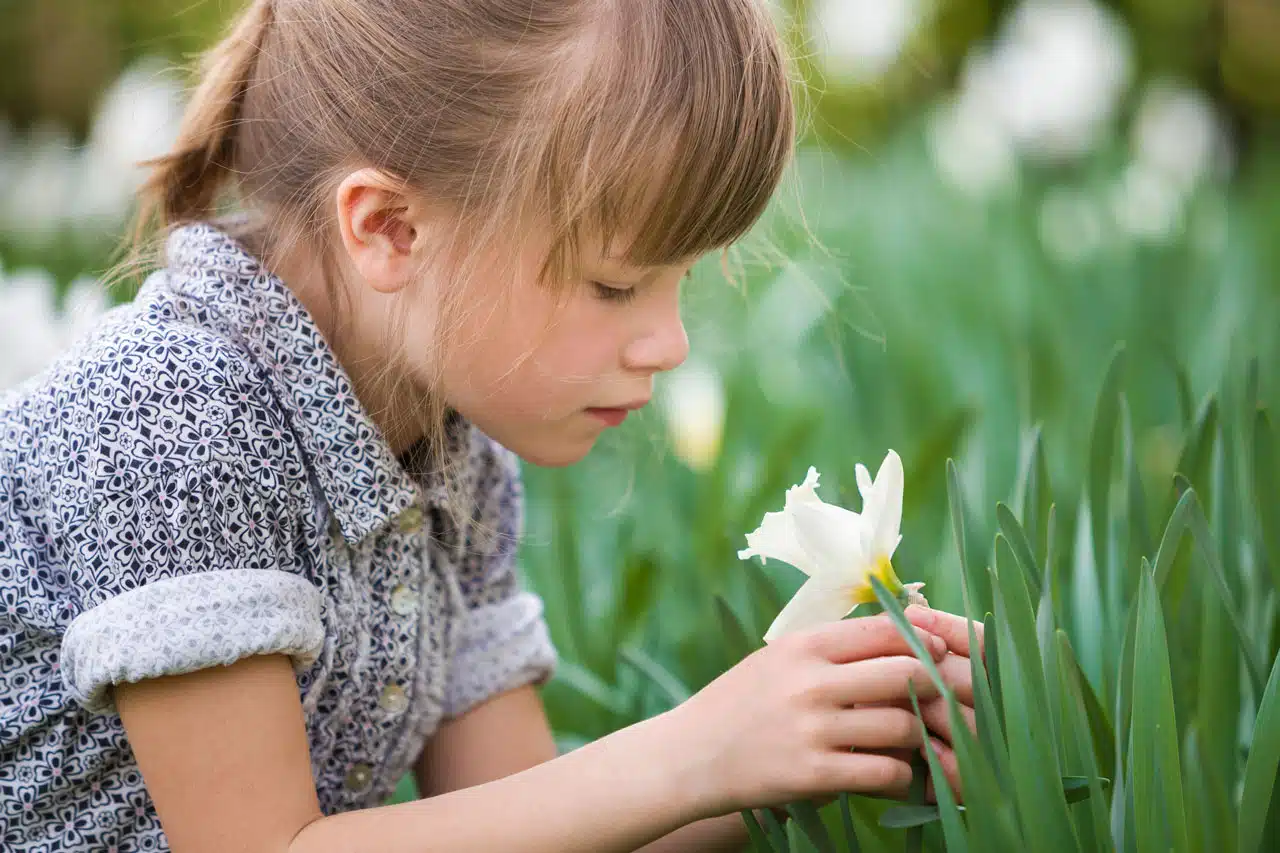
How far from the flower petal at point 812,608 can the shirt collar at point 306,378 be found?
38cm

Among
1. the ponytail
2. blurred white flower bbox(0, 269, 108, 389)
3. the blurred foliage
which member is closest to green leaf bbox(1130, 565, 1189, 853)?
the ponytail

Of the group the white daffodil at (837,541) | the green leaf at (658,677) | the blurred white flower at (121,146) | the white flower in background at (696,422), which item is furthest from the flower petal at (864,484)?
the blurred white flower at (121,146)

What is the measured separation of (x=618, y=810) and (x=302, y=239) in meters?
0.55

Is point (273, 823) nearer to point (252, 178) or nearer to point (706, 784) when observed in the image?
point (706, 784)

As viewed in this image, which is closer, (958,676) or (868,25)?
(958,676)

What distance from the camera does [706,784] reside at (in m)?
0.87

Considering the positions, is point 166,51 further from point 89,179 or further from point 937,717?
point 937,717

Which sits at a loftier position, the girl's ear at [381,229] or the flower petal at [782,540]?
the girl's ear at [381,229]

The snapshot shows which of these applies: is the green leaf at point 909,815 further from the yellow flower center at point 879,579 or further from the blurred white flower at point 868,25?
the blurred white flower at point 868,25

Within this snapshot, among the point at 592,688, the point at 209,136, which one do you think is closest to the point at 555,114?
the point at 209,136

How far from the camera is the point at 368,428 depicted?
1099 millimetres

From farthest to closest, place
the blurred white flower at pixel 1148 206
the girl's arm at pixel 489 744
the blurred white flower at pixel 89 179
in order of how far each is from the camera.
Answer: the blurred white flower at pixel 1148 206 < the blurred white flower at pixel 89 179 < the girl's arm at pixel 489 744

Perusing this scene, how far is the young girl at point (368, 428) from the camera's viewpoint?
92cm

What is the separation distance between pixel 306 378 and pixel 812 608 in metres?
0.46
